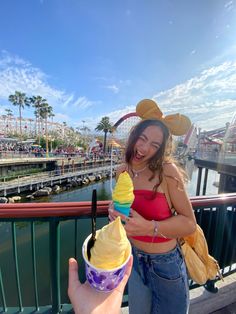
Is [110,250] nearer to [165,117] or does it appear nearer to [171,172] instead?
[171,172]

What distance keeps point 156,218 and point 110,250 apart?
52 cm

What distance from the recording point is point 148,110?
1310mm

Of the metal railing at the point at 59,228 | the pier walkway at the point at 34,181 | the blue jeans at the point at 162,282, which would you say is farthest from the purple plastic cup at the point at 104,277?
the pier walkway at the point at 34,181

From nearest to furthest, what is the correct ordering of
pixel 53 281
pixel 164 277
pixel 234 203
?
pixel 164 277 → pixel 53 281 → pixel 234 203

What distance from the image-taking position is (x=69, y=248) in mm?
10336

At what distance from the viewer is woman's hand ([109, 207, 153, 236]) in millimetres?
952

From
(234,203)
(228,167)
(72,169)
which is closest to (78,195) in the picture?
(72,169)

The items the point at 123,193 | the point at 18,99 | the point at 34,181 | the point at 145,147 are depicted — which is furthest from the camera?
the point at 18,99

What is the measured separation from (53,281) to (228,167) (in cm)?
1808

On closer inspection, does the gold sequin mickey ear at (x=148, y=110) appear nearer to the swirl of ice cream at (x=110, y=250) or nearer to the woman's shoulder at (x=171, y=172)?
the woman's shoulder at (x=171, y=172)

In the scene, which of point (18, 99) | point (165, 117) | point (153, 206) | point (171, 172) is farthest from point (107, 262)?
point (18, 99)

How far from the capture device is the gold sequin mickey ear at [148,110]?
129cm

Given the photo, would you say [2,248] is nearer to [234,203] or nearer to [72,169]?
[234,203]

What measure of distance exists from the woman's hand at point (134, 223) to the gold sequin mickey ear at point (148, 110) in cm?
61
